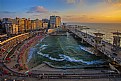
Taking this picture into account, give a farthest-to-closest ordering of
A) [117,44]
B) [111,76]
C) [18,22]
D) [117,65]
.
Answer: [18,22]
[117,44]
[117,65]
[111,76]

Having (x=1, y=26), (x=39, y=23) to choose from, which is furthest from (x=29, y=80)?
(x=39, y=23)

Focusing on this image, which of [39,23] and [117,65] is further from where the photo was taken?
[39,23]

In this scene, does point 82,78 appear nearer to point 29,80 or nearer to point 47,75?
point 47,75

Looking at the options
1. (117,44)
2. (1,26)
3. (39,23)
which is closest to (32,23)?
(39,23)

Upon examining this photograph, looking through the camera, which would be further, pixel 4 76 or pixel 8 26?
pixel 8 26

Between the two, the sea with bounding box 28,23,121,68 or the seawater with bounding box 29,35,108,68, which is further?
the seawater with bounding box 29,35,108,68

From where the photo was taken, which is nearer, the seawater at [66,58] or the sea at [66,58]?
the sea at [66,58]

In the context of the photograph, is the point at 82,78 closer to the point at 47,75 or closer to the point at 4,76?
the point at 47,75

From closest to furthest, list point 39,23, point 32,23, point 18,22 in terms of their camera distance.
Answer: point 18,22 → point 32,23 → point 39,23

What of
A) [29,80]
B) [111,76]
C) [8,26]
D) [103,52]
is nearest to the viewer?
[29,80]
